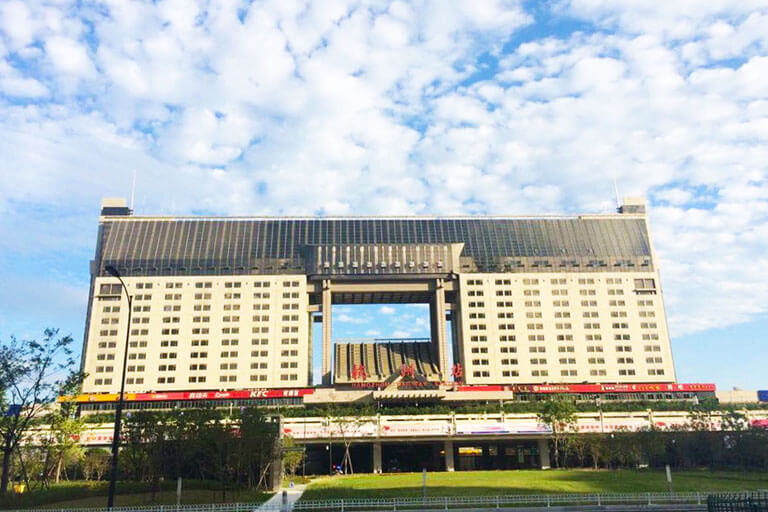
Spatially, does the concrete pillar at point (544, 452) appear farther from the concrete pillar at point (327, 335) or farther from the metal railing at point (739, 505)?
the metal railing at point (739, 505)

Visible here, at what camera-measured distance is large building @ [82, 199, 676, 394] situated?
155750 millimetres

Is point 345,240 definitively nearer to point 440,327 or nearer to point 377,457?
point 440,327

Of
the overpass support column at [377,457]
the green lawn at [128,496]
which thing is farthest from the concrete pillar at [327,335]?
the green lawn at [128,496]

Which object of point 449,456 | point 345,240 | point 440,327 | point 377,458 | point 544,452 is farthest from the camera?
Answer: point 345,240

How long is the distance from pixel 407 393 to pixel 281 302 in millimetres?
42671

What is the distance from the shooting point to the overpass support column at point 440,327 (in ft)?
520

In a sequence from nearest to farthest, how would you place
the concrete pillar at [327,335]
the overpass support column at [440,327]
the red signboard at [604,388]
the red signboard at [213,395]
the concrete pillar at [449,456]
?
the concrete pillar at [449,456] < the red signboard at [213,395] < the red signboard at [604,388] < the concrete pillar at [327,335] < the overpass support column at [440,327]

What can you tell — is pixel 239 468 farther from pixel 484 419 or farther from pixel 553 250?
pixel 553 250

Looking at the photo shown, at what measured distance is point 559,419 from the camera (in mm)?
111688

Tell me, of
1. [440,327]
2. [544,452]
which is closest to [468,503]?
[544,452]

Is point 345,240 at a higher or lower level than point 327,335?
higher

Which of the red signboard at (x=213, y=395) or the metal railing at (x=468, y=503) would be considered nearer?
the metal railing at (x=468, y=503)

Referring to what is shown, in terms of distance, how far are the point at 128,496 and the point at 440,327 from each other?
107025 millimetres

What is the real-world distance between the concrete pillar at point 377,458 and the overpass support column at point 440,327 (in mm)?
40816
